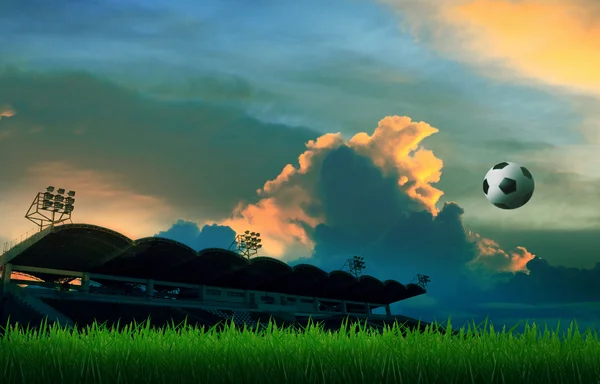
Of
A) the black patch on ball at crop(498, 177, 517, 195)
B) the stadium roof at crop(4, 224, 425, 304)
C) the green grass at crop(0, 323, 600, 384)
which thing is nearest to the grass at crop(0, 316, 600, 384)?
the green grass at crop(0, 323, 600, 384)

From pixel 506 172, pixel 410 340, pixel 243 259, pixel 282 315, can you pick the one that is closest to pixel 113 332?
pixel 410 340

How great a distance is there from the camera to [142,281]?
65125 millimetres

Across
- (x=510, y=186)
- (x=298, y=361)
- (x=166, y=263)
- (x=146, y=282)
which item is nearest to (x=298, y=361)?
(x=298, y=361)

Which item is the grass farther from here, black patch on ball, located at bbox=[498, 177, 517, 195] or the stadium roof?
the stadium roof

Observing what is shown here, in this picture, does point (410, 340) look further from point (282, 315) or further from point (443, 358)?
point (282, 315)

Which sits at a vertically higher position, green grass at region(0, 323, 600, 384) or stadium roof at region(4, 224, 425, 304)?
stadium roof at region(4, 224, 425, 304)

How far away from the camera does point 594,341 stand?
1142cm

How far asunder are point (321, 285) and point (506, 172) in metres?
64.6

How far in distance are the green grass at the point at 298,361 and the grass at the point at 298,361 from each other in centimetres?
2

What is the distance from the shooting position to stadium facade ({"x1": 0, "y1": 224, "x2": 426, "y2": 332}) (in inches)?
2030

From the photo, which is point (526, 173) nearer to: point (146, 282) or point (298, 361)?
point (298, 361)

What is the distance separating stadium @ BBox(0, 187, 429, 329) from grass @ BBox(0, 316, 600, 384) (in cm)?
3084

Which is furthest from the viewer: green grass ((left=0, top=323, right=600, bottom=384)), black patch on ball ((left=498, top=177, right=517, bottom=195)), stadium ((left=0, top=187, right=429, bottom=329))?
stadium ((left=0, top=187, right=429, bottom=329))

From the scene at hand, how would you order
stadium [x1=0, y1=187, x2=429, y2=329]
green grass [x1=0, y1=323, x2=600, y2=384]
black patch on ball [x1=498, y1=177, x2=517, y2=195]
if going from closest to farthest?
green grass [x1=0, y1=323, x2=600, y2=384]
black patch on ball [x1=498, y1=177, x2=517, y2=195]
stadium [x1=0, y1=187, x2=429, y2=329]
